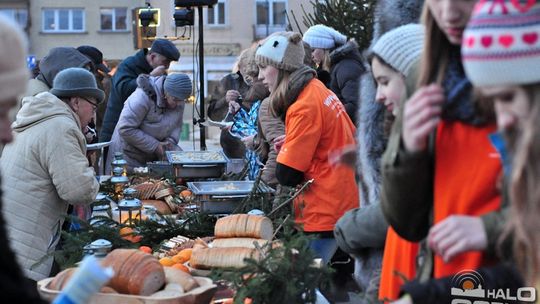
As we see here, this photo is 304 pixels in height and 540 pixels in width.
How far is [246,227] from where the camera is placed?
4000 millimetres

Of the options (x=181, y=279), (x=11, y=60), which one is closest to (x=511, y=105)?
(x=11, y=60)

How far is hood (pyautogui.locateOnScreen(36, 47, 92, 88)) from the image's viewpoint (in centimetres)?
573

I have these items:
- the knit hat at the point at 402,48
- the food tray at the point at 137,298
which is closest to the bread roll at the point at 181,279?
the food tray at the point at 137,298

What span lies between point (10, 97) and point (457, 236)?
882mm

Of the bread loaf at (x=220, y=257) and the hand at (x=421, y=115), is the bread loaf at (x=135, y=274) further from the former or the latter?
the hand at (x=421, y=115)

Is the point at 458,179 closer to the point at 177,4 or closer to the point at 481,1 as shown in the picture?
the point at 481,1

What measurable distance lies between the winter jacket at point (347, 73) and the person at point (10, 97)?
522 cm

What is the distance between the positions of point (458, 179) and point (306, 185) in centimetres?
277

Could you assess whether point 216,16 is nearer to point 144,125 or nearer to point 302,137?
point 144,125

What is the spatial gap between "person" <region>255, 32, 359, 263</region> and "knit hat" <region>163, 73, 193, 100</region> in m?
2.91

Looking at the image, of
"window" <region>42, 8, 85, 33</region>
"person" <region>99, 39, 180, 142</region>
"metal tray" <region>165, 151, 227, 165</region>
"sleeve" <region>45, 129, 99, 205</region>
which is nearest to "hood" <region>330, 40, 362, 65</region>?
"metal tray" <region>165, 151, 227, 165</region>

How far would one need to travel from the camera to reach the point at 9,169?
4.46 m

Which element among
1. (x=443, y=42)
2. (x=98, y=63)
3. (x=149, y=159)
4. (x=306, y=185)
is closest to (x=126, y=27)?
(x=98, y=63)

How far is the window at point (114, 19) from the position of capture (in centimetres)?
3575
